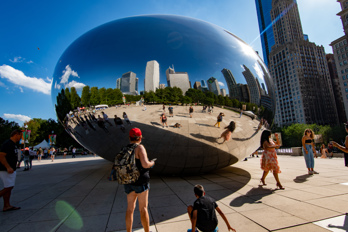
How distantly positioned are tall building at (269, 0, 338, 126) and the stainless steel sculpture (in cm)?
11623

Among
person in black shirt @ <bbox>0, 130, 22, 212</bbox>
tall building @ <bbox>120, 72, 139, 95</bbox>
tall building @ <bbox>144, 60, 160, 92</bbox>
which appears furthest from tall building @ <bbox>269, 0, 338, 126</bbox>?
person in black shirt @ <bbox>0, 130, 22, 212</bbox>

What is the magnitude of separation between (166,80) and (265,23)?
228 meters

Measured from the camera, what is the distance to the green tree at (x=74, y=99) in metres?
4.89

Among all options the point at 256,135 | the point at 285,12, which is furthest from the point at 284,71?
the point at 256,135

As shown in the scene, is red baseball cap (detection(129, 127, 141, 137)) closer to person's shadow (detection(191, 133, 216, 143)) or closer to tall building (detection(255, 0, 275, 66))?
person's shadow (detection(191, 133, 216, 143))

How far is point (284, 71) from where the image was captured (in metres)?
113

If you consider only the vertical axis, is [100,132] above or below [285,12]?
below

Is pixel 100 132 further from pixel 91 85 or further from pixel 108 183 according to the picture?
pixel 108 183

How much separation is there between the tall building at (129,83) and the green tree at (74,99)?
1479 millimetres

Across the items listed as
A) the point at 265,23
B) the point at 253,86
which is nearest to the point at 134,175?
the point at 253,86

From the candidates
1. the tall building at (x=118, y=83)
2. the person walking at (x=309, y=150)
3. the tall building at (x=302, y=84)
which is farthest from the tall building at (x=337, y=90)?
the tall building at (x=118, y=83)

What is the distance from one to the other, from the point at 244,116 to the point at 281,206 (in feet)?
6.89

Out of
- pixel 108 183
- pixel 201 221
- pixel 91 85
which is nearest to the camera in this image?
pixel 201 221

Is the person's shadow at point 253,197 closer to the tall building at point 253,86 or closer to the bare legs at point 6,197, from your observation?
the tall building at point 253,86
